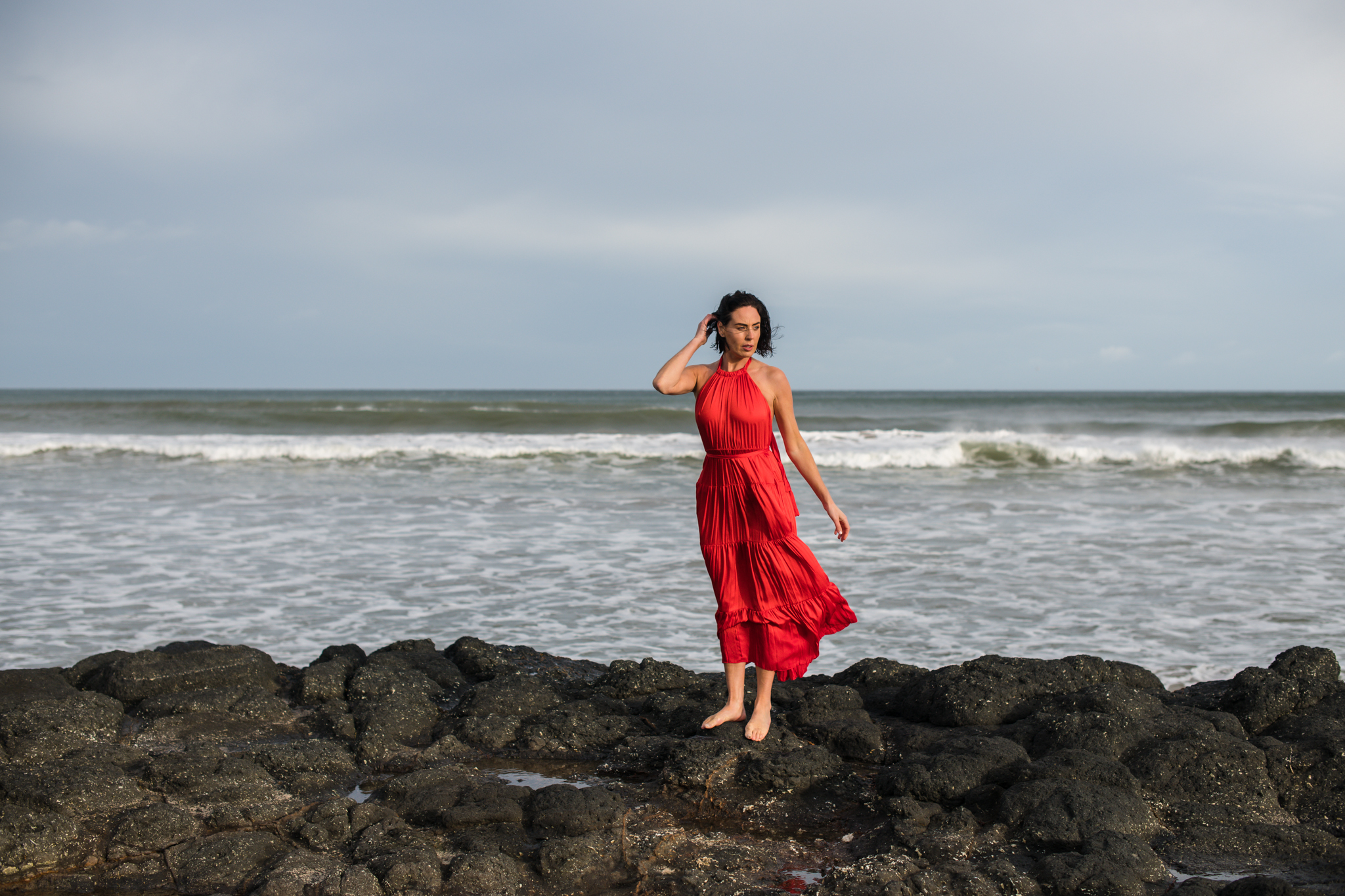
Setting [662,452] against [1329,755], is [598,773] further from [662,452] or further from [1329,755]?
[662,452]

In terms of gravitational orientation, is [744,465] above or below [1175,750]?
above

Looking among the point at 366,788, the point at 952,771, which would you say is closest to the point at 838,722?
the point at 952,771

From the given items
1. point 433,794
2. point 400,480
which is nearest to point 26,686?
point 433,794

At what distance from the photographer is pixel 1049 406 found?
46.3 m

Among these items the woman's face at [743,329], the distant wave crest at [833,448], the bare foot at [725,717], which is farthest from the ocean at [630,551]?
the woman's face at [743,329]

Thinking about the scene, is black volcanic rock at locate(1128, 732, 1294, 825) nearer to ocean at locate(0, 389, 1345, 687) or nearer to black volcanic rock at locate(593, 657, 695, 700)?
ocean at locate(0, 389, 1345, 687)

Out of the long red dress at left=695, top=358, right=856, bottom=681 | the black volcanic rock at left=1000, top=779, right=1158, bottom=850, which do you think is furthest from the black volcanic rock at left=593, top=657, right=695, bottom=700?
the black volcanic rock at left=1000, top=779, right=1158, bottom=850

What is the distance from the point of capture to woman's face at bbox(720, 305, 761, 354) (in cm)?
382

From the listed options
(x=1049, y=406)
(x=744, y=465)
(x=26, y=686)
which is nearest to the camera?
(x=744, y=465)

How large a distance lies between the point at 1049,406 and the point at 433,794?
47.0m

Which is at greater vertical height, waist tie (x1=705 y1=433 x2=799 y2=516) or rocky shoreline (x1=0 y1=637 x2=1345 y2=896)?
waist tie (x1=705 y1=433 x2=799 y2=516)

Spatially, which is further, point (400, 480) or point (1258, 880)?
point (400, 480)

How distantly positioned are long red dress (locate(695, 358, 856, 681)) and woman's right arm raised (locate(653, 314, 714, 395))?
85 mm

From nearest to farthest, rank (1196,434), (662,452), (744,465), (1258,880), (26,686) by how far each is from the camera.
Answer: (1258,880) → (744,465) → (26,686) → (662,452) → (1196,434)
